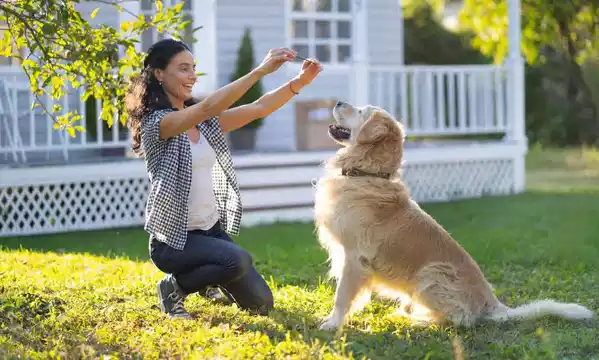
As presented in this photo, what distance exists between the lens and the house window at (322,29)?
44.0 ft

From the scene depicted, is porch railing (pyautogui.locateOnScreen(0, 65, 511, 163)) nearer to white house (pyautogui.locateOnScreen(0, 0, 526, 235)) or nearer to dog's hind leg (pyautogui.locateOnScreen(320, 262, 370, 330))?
white house (pyautogui.locateOnScreen(0, 0, 526, 235))

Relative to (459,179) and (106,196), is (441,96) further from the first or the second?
(106,196)

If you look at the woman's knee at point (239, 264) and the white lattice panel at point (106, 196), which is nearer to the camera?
the woman's knee at point (239, 264)

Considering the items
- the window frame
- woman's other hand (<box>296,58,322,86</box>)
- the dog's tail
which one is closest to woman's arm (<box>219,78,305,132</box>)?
woman's other hand (<box>296,58,322,86</box>)

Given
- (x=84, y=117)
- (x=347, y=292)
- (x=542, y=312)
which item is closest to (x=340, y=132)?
(x=347, y=292)

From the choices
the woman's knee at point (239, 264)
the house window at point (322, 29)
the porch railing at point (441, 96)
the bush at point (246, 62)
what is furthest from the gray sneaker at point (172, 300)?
the house window at point (322, 29)

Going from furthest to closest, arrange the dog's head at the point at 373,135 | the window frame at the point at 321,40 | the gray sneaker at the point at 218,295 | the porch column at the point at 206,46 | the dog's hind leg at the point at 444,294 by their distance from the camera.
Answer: the window frame at the point at 321,40 < the porch column at the point at 206,46 < the gray sneaker at the point at 218,295 < the dog's head at the point at 373,135 < the dog's hind leg at the point at 444,294

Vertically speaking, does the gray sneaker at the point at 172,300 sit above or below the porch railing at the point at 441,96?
below

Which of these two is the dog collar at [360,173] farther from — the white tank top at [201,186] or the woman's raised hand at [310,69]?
the white tank top at [201,186]

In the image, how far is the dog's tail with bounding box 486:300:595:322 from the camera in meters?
4.86

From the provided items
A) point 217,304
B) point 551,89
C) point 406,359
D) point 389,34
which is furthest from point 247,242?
point 551,89

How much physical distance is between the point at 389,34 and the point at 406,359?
10256mm

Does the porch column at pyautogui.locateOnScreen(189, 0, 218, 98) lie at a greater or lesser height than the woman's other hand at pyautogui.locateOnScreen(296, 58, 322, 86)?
greater

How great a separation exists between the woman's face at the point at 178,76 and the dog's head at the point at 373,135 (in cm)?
86
